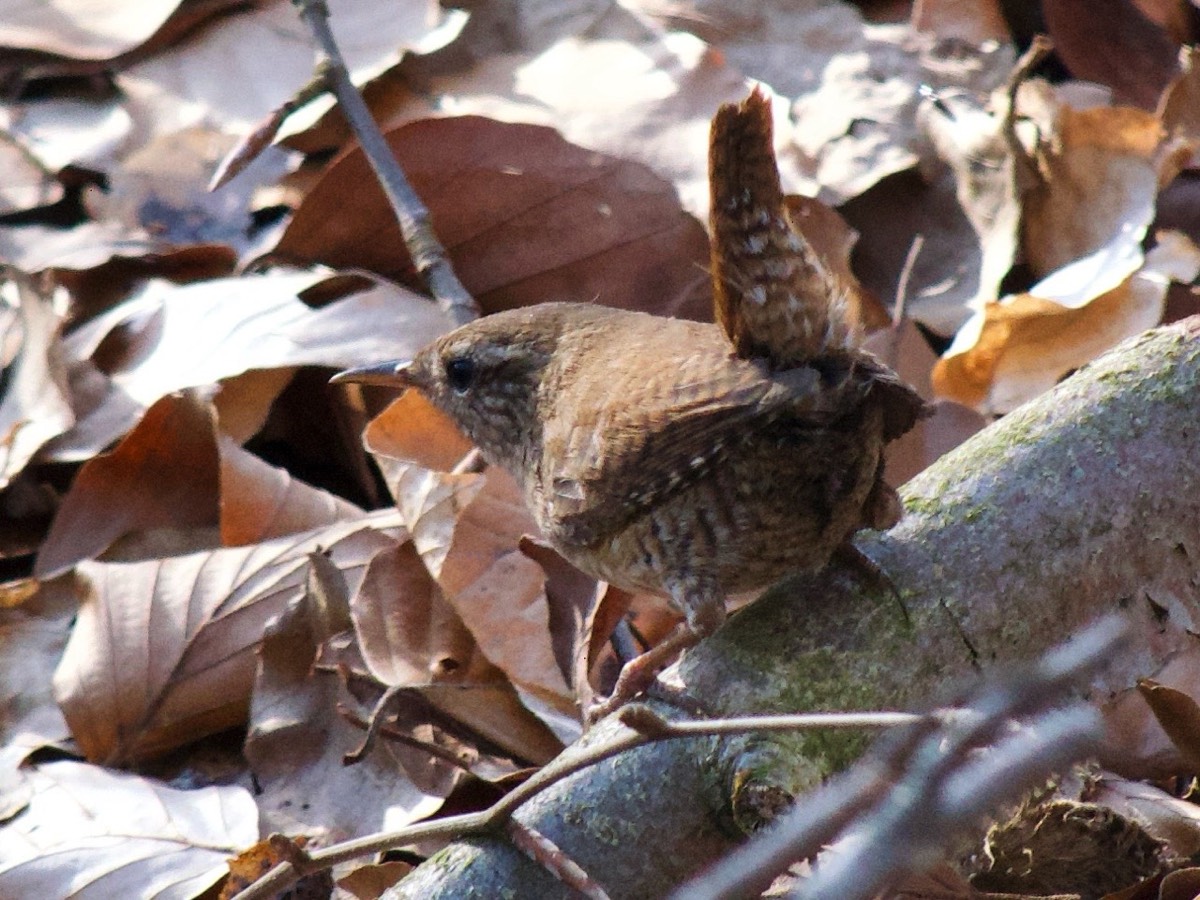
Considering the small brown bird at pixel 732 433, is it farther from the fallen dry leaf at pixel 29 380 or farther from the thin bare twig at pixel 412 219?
the fallen dry leaf at pixel 29 380

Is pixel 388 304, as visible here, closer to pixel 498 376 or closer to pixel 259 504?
pixel 259 504

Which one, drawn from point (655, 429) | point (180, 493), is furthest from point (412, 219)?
point (655, 429)

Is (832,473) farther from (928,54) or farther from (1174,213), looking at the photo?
(928,54)

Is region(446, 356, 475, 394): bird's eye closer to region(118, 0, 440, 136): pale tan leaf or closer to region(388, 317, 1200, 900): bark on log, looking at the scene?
region(388, 317, 1200, 900): bark on log

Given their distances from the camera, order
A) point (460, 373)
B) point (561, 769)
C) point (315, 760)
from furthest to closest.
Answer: point (460, 373)
point (315, 760)
point (561, 769)

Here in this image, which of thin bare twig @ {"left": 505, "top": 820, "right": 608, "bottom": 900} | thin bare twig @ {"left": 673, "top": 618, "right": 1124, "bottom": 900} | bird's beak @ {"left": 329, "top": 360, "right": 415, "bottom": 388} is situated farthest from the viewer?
bird's beak @ {"left": 329, "top": 360, "right": 415, "bottom": 388}

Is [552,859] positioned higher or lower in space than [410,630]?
higher

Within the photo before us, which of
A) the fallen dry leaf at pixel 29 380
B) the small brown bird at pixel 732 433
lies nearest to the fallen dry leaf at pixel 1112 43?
the small brown bird at pixel 732 433

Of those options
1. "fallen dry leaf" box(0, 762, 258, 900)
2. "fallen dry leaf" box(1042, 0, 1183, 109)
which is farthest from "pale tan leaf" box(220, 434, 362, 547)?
"fallen dry leaf" box(1042, 0, 1183, 109)
